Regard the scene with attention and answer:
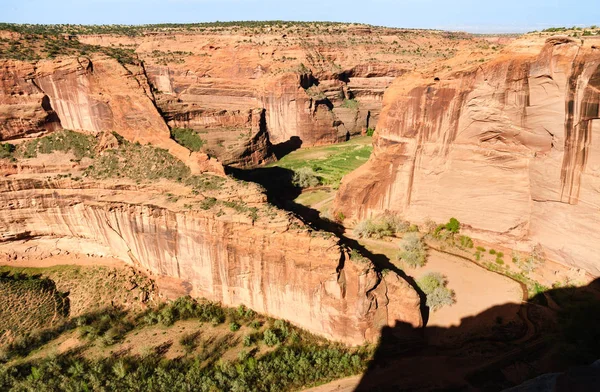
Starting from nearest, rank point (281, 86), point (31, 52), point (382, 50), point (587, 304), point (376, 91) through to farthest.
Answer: point (587, 304) < point (31, 52) < point (281, 86) < point (376, 91) < point (382, 50)

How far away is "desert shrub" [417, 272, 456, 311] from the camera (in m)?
22.9

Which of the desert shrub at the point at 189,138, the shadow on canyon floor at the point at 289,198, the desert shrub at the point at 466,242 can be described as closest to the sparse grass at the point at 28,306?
the shadow on canyon floor at the point at 289,198

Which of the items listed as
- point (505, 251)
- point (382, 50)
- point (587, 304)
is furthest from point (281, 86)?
point (587, 304)

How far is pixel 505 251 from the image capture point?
87.8 feet

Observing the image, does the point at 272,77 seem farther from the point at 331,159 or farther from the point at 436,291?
the point at 436,291

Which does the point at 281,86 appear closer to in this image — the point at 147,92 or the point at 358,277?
the point at 147,92

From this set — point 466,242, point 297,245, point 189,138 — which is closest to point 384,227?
point 466,242

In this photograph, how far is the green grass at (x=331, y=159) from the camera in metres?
48.4

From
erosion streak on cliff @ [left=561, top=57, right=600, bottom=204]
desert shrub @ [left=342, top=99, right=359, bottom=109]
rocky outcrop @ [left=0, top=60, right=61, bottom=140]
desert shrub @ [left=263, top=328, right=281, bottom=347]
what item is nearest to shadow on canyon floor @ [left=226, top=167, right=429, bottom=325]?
desert shrub @ [left=263, top=328, right=281, bottom=347]

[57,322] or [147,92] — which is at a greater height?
[147,92]

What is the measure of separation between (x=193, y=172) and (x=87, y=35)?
216ft

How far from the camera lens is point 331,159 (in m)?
54.2

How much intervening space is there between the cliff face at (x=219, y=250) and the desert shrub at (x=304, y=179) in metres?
21.7

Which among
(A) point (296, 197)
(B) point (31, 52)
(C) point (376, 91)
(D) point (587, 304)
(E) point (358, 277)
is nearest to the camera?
(E) point (358, 277)
